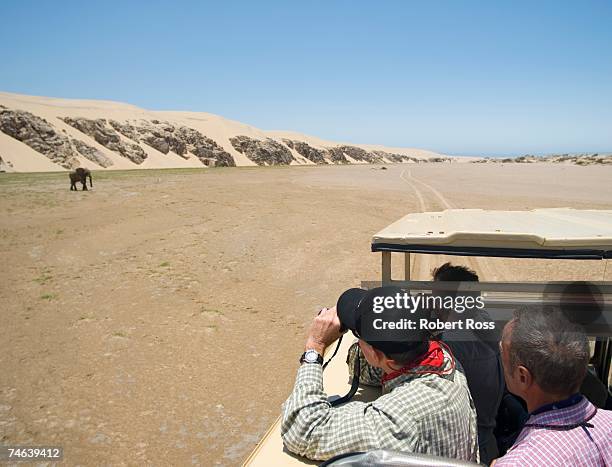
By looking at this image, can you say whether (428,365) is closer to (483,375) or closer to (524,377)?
(524,377)

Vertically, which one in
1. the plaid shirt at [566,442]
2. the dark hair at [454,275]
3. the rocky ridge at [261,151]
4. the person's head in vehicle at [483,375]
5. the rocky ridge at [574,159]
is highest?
the rocky ridge at [261,151]

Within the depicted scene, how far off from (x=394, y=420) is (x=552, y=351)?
2.01ft

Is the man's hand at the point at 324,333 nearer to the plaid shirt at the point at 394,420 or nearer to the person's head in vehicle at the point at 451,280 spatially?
the plaid shirt at the point at 394,420

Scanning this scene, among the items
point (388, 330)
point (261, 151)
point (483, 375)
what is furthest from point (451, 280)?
point (261, 151)

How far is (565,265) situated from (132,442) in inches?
347

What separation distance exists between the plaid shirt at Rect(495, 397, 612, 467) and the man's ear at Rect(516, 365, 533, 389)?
0.10 meters

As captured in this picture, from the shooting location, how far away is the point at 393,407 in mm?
1636

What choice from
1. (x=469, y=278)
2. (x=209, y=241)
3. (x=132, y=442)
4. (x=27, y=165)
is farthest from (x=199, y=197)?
(x=27, y=165)

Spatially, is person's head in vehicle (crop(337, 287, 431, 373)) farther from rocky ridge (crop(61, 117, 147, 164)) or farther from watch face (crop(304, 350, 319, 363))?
rocky ridge (crop(61, 117, 147, 164))

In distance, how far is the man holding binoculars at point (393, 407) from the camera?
161 cm

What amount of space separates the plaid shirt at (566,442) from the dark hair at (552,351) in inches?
3.1

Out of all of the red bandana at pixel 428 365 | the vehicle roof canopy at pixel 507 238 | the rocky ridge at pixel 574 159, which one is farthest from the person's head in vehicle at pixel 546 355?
the rocky ridge at pixel 574 159

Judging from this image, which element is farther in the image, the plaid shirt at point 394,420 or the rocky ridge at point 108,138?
the rocky ridge at point 108,138

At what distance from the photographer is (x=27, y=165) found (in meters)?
35.1
